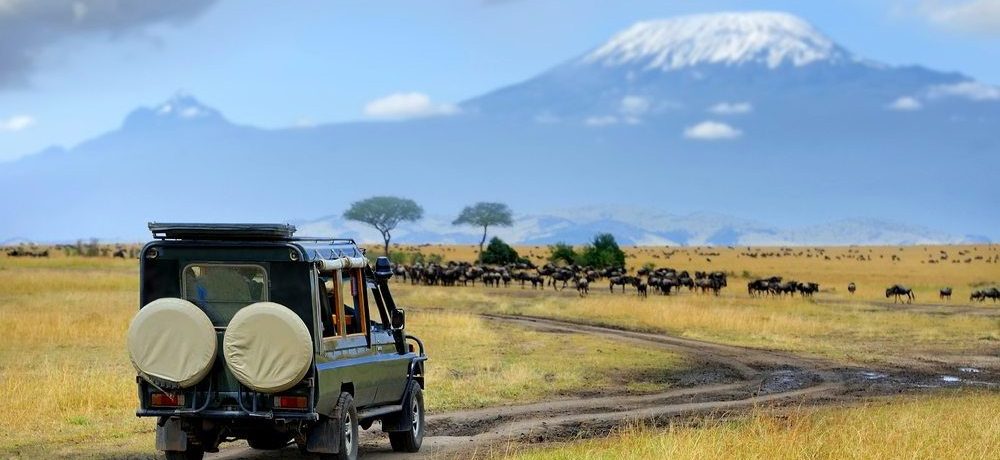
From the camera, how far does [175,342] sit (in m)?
12.8

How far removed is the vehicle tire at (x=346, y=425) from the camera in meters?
13.4

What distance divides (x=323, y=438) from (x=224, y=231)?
7.69 feet

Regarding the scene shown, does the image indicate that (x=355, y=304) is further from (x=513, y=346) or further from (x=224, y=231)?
(x=513, y=346)

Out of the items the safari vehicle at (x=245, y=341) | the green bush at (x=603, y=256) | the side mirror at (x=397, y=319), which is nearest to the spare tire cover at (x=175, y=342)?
the safari vehicle at (x=245, y=341)

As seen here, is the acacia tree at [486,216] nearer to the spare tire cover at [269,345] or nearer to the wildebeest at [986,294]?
the wildebeest at [986,294]

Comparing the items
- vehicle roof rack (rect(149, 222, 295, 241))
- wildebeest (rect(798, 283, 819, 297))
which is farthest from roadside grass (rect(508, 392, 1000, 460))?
wildebeest (rect(798, 283, 819, 297))

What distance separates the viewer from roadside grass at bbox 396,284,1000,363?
38281 mm

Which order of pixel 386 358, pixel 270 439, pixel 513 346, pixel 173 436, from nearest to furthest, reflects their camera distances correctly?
pixel 173 436, pixel 270 439, pixel 386 358, pixel 513 346

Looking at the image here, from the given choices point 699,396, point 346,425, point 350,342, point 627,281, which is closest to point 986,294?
point 627,281

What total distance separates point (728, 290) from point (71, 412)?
5768cm

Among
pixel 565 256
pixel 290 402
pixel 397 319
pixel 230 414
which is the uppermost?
pixel 565 256

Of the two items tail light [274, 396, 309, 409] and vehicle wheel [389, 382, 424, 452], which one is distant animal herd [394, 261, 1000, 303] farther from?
tail light [274, 396, 309, 409]

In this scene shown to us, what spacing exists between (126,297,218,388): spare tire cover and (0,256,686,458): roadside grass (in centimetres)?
362

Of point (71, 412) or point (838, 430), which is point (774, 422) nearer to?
point (838, 430)
